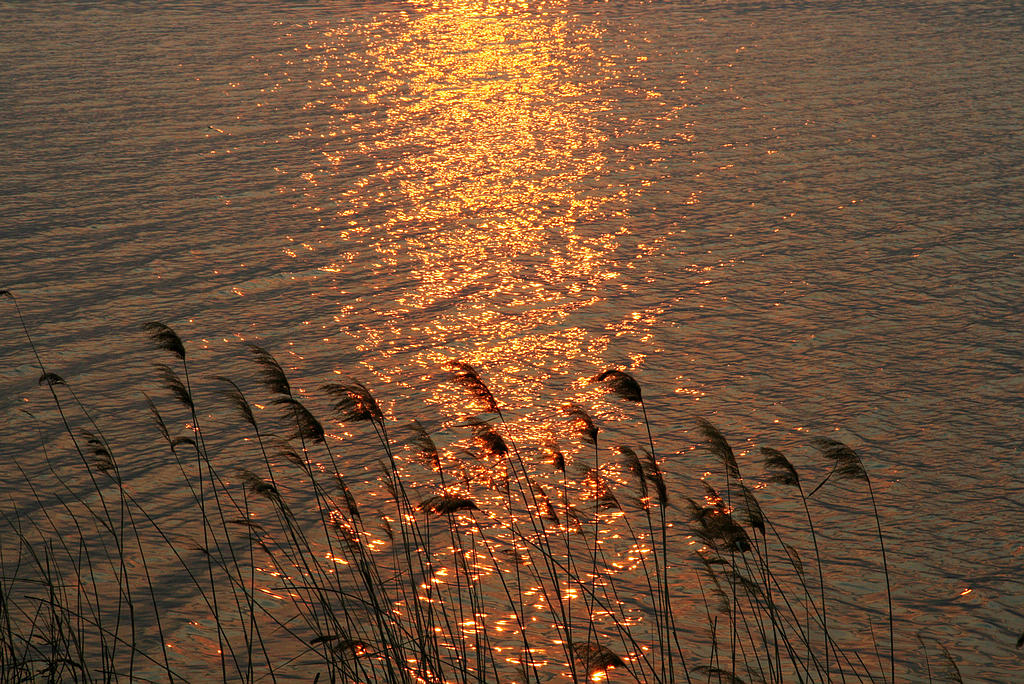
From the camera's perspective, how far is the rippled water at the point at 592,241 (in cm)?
526

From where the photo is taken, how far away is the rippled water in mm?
5258

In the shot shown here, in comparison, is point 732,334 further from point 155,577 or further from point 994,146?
point 994,146

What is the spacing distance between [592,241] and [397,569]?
4.50 meters

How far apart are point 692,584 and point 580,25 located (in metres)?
12.5

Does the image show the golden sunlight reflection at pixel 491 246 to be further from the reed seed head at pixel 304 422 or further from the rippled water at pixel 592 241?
the reed seed head at pixel 304 422

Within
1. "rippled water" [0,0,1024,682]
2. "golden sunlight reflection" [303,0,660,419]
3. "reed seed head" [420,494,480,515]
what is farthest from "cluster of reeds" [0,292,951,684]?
"golden sunlight reflection" [303,0,660,419]

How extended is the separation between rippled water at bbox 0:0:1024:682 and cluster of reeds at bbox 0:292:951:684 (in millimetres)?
306

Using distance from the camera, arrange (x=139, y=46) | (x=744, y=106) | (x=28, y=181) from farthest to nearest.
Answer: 1. (x=139, y=46)
2. (x=744, y=106)
3. (x=28, y=181)

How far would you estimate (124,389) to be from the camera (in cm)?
564

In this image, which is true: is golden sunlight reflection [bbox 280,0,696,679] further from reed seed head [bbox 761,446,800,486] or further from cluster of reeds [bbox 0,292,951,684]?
reed seed head [bbox 761,446,800,486]

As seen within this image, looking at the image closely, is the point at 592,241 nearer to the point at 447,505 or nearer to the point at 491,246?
the point at 491,246

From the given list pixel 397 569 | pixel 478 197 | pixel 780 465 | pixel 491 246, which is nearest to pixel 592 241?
pixel 491 246

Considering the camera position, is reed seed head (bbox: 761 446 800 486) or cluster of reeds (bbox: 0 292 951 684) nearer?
reed seed head (bbox: 761 446 800 486)

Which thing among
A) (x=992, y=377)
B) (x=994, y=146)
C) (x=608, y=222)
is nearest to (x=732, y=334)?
(x=992, y=377)
